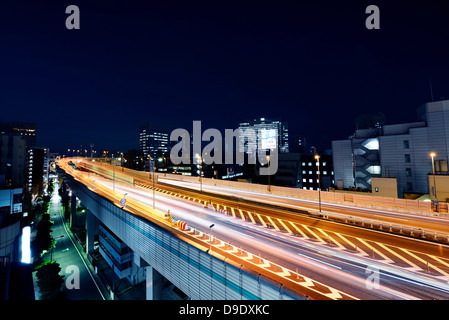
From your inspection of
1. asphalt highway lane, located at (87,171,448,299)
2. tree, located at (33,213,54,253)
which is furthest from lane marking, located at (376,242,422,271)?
tree, located at (33,213,54,253)

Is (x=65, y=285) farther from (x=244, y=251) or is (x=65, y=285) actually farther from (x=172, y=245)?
(x=244, y=251)

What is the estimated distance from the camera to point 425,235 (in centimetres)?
1720

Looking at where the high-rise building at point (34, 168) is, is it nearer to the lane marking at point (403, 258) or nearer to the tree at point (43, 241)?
the tree at point (43, 241)

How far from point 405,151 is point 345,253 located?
4385 cm

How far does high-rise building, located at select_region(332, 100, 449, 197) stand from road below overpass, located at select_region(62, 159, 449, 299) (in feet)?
117

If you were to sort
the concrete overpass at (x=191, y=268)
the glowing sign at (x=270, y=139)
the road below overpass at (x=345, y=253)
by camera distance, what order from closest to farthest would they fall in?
the concrete overpass at (x=191, y=268) < the road below overpass at (x=345, y=253) < the glowing sign at (x=270, y=139)

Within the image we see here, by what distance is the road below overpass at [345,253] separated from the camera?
10281 millimetres

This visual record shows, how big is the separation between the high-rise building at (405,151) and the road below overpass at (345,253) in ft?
117

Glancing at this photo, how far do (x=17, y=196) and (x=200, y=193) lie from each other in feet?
128

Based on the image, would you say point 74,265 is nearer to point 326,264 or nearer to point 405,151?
point 326,264

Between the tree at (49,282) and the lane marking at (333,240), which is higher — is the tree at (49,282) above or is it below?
below

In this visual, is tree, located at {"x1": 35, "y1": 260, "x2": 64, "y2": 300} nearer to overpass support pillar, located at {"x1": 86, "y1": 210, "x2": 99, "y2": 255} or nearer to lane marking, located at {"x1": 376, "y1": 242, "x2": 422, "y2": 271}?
overpass support pillar, located at {"x1": 86, "y1": 210, "x2": 99, "y2": 255}

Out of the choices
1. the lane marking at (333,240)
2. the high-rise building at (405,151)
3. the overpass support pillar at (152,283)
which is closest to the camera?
the lane marking at (333,240)

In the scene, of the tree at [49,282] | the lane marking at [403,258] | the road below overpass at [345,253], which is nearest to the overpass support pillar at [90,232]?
the tree at [49,282]
